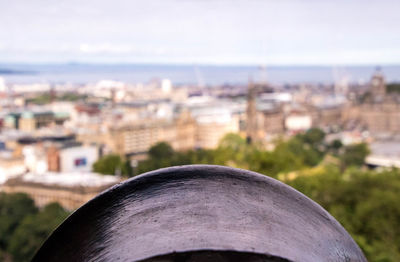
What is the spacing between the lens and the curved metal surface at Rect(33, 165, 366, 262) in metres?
0.83

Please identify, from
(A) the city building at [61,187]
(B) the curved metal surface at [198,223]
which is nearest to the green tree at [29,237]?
(A) the city building at [61,187]

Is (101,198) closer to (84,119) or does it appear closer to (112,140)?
(112,140)

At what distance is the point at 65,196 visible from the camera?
23.2m

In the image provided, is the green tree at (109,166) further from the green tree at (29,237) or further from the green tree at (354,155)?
the green tree at (29,237)

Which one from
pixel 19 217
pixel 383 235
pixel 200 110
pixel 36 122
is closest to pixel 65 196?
pixel 19 217

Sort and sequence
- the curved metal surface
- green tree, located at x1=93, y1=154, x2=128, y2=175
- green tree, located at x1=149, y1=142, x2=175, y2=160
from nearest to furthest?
the curved metal surface < green tree, located at x1=93, y1=154, x2=128, y2=175 < green tree, located at x1=149, y1=142, x2=175, y2=160

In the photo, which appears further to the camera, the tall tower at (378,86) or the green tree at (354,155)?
the tall tower at (378,86)

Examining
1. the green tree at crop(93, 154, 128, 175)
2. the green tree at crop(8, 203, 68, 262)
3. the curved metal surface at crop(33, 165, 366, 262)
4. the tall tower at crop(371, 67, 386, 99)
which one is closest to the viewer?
the curved metal surface at crop(33, 165, 366, 262)

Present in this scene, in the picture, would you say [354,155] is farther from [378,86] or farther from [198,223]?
[378,86]

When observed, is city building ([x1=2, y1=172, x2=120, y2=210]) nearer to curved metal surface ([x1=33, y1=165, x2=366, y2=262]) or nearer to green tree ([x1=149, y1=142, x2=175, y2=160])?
green tree ([x1=149, y1=142, x2=175, y2=160])

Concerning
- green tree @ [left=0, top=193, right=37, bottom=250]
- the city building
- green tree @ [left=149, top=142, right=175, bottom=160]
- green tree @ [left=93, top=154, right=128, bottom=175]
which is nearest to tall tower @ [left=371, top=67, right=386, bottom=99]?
green tree @ [left=149, top=142, right=175, bottom=160]

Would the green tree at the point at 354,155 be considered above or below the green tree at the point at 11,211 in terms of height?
below

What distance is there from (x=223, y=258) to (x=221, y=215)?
0.09m

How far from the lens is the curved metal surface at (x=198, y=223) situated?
2.71 feet
